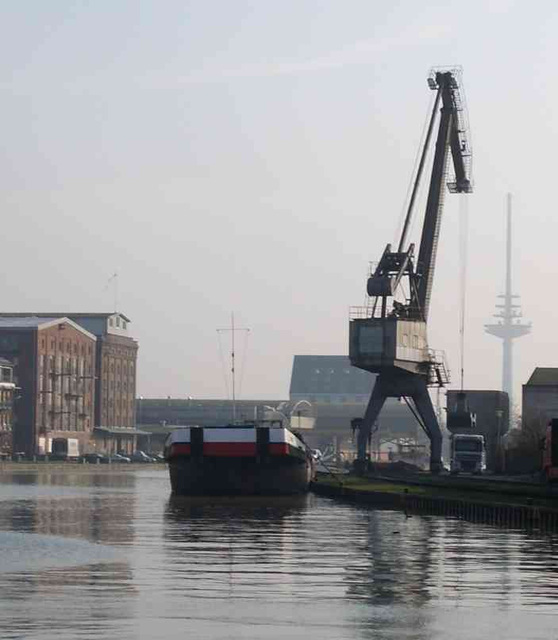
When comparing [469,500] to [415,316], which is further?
[415,316]

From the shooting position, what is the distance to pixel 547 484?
295 feet

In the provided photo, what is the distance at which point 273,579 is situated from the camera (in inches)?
1558

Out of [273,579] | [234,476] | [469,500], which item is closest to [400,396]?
[234,476]

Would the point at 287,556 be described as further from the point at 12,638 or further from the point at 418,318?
the point at 418,318

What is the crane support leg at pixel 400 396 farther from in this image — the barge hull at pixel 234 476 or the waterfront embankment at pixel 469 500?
the barge hull at pixel 234 476

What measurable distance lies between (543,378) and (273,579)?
13655cm

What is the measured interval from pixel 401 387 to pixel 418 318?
556cm

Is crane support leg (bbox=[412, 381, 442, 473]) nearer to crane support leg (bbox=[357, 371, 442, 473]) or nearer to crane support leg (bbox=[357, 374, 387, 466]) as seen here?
crane support leg (bbox=[357, 371, 442, 473])

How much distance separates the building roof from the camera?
16988 cm

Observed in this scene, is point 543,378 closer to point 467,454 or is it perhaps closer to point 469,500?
point 467,454

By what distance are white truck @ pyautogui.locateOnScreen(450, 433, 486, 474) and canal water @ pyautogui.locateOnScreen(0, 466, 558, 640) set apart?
222 feet

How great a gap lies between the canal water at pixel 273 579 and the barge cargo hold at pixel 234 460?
2835 centimetres

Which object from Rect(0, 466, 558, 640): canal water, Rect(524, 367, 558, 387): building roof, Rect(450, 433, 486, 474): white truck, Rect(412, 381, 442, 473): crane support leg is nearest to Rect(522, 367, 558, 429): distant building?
Rect(524, 367, 558, 387): building roof

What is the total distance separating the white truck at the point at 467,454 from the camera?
449 feet
